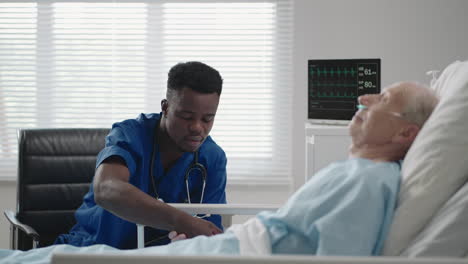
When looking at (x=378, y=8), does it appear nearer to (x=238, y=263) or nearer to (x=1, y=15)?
(x=1, y=15)

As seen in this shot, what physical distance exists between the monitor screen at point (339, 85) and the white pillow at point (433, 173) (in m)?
1.28

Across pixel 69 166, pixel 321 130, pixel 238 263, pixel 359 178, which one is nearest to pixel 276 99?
pixel 321 130

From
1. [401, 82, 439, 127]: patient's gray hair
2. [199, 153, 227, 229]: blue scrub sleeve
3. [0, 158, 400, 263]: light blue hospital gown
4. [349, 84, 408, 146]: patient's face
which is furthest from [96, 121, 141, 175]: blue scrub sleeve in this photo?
[401, 82, 439, 127]: patient's gray hair

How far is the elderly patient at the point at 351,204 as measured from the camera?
1.22 meters

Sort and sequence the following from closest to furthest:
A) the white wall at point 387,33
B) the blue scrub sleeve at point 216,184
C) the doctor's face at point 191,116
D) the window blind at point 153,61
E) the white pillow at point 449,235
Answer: the white pillow at point 449,235, the doctor's face at point 191,116, the blue scrub sleeve at point 216,184, the white wall at point 387,33, the window blind at point 153,61

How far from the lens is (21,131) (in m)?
2.37

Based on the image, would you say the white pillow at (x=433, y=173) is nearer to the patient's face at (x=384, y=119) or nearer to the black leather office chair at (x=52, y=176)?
the patient's face at (x=384, y=119)

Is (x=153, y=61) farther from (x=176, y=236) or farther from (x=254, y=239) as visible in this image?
(x=254, y=239)

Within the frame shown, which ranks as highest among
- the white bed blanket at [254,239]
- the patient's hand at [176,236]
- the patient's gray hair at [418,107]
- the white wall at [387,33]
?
the white wall at [387,33]

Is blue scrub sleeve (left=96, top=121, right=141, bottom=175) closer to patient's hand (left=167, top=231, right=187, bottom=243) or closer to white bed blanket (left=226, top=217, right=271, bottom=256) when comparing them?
patient's hand (left=167, top=231, right=187, bottom=243)

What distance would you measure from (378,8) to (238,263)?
106 inches

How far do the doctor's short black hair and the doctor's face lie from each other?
0.02 m

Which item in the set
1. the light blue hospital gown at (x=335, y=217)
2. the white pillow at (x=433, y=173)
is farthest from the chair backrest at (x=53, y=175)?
the white pillow at (x=433, y=173)

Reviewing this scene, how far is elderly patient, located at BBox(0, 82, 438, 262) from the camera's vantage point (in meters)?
1.22
